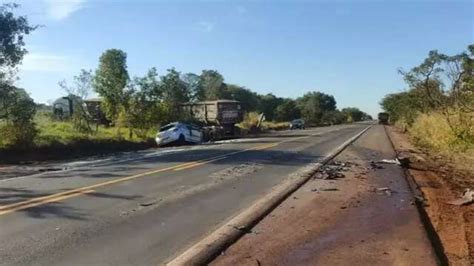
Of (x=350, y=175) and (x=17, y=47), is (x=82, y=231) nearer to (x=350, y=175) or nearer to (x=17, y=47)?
(x=350, y=175)

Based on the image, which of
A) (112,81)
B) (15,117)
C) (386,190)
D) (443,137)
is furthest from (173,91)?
(386,190)

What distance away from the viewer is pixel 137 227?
7898 mm

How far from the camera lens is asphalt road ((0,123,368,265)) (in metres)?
6.61

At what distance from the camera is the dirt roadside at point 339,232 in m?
6.32

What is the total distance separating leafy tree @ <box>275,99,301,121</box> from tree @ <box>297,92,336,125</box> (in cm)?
288

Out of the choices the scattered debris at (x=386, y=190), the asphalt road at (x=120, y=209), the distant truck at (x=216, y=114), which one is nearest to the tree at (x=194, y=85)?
the distant truck at (x=216, y=114)

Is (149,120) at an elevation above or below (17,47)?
below

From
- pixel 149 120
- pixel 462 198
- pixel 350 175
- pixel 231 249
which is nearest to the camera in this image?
pixel 231 249

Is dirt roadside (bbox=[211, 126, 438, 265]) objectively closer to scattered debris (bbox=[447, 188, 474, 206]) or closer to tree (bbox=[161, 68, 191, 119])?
scattered debris (bbox=[447, 188, 474, 206])

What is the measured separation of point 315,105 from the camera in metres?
133

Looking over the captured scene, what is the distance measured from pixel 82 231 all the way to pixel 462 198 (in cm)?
704

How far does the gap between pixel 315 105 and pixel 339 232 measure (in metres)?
Answer: 127

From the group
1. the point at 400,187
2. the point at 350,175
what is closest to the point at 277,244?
the point at 400,187

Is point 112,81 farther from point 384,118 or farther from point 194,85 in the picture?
point 384,118
